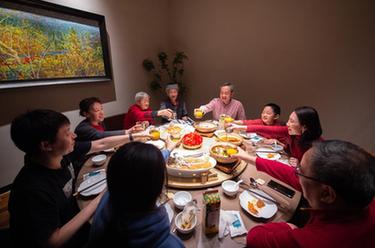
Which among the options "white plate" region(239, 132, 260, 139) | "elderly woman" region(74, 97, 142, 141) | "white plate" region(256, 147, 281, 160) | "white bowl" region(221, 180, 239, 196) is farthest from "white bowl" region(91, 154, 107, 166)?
"white plate" region(239, 132, 260, 139)

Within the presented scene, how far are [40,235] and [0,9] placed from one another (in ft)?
8.54

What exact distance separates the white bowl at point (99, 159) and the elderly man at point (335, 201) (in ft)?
4.20

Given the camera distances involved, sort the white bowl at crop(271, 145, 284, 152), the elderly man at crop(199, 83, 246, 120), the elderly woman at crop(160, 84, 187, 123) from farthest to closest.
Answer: the elderly woman at crop(160, 84, 187, 123)
the elderly man at crop(199, 83, 246, 120)
the white bowl at crop(271, 145, 284, 152)

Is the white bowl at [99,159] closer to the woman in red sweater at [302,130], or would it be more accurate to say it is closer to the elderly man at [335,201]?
the elderly man at [335,201]

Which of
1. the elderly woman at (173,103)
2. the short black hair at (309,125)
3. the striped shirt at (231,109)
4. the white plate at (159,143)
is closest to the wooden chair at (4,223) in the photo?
the white plate at (159,143)

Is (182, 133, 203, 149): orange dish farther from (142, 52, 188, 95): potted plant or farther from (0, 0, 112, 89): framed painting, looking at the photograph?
(142, 52, 188, 95): potted plant

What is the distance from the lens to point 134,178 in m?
0.65

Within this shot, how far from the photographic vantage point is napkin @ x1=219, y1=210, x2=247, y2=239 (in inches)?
35.9

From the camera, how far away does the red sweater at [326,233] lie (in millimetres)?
661

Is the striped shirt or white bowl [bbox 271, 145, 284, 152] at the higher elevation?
the striped shirt

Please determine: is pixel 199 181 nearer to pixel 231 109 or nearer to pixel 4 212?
pixel 231 109

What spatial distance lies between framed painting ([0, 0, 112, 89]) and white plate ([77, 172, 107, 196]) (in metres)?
1.89

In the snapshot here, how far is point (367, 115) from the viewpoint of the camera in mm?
2773

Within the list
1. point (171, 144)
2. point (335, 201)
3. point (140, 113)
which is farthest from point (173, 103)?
point (335, 201)
